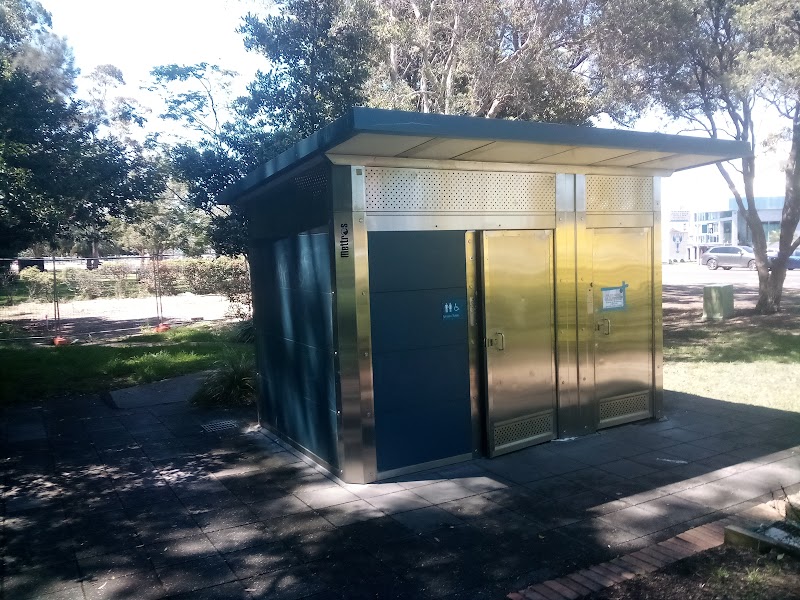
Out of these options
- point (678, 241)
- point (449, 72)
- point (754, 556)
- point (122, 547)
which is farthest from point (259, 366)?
point (678, 241)

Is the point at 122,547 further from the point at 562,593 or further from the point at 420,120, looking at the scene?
the point at 420,120

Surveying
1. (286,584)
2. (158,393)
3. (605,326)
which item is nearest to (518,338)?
(605,326)

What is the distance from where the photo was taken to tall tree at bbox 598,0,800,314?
513 inches

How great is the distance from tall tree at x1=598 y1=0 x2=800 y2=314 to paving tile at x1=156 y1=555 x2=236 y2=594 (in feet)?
42.2

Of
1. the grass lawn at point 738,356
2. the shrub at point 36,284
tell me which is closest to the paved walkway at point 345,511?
the grass lawn at point 738,356

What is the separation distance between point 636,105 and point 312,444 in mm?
12357

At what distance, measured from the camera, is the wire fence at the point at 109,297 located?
1652cm

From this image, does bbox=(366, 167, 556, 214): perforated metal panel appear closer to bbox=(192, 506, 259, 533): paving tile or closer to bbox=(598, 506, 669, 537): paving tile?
bbox=(192, 506, 259, 533): paving tile

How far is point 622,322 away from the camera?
7.00 m

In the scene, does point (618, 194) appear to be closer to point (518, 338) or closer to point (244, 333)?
point (518, 338)

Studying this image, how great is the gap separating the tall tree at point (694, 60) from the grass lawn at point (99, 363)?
982 centimetres

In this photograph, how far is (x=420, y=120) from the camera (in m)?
4.72

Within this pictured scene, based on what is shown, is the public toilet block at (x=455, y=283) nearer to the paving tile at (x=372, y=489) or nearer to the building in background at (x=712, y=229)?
the paving tile at (x=372, y=489)

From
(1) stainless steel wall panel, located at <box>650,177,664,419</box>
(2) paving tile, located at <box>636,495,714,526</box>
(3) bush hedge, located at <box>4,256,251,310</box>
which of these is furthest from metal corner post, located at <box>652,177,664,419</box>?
(3) bush hedge, located at <box>4,256,251,310</box>
